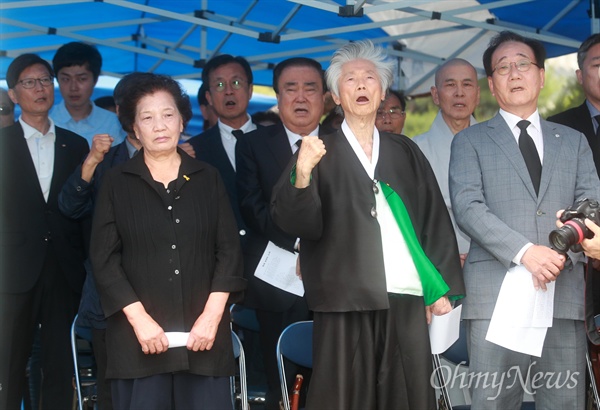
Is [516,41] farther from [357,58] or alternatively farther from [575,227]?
[575,227]

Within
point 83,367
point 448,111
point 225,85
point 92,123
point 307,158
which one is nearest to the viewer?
point 307,158

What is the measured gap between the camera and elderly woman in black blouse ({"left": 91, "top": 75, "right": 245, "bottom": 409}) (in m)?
4.08

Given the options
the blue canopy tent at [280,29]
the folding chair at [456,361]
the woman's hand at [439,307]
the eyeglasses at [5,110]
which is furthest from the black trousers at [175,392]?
the blue canopy tent at [280,29]

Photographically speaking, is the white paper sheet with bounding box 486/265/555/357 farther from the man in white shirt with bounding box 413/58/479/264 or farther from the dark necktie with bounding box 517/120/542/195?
the man in white shirt with bounding box 413/58/479/264

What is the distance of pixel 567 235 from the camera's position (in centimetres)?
389

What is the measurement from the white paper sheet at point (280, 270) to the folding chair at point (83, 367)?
3.33ft

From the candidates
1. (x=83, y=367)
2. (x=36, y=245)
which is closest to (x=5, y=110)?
(x=36, y=245)

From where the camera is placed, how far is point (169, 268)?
13.5ft

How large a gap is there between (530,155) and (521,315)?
785 millimetres

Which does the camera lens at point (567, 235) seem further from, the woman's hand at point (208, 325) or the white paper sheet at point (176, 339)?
the white paper sheet at point (176, 339)

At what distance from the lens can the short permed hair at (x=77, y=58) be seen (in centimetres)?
671

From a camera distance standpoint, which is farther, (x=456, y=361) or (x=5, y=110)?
(x=5, y=110)

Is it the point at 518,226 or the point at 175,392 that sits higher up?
the point at 518,226

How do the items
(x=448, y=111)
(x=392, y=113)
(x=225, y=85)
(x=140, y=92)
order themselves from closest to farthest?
1. (x=140, y=92)
2. (x=448, y=111)
3. (x=225, y=85)
4. (x=392, y=113)
